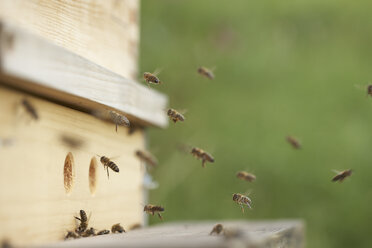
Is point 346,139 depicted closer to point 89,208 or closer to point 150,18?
point 150,18

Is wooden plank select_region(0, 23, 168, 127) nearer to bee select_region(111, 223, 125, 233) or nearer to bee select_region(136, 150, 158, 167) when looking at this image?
bee select_region(136, 150, 158, 167)

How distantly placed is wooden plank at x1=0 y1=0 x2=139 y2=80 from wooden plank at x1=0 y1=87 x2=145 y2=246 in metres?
0.35

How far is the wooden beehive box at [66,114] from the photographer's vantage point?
2555mm

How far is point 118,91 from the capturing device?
136 inches

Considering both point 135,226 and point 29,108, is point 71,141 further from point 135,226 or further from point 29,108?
point 135,226

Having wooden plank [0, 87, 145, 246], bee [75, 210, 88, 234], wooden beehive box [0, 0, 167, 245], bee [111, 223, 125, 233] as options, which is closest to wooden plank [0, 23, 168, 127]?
wooden beehive box [0, 0, 167, 245]

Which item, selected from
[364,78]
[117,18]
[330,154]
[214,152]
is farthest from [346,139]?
[117,18]

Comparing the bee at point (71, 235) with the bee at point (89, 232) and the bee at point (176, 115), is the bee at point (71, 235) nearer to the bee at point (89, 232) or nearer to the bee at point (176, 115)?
the bee at point (89, 232)

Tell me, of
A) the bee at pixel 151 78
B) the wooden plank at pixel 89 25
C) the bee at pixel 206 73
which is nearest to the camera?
the wooden plank at pixel 89 25

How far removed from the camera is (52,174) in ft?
9.75

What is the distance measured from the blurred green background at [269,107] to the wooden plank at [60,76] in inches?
136

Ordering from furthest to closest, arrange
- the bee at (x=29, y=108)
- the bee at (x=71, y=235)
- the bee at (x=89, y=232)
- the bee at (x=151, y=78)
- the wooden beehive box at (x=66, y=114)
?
the bee at (x=151, y=78), the bee at (x=89, y=232), the bee at (x=71, y=235), the bee at (x=29, y=108), the wooden beehive box at (x=66, y=114)

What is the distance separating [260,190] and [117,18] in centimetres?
370

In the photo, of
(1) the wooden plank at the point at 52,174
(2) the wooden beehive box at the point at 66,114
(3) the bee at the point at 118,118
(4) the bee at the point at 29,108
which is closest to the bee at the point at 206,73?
(2) the wooden beehive box at the point at 66,114
